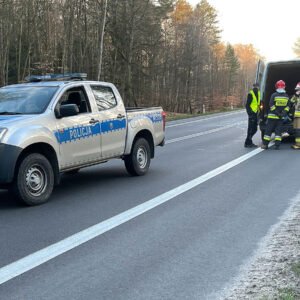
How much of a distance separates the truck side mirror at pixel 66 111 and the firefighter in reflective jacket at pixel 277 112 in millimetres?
Result: 7409

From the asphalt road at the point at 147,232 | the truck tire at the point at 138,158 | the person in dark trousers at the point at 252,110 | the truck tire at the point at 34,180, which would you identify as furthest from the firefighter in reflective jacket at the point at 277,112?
the truck tire at the point at 34,180

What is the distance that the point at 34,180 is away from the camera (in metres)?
6.79

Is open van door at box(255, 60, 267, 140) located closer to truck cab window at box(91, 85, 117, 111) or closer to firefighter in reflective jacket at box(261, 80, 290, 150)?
firefighter in reflective jacket at box(261, 80, 290, 150)

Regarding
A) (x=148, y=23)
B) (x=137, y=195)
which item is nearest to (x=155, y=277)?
(x=137, y=195)

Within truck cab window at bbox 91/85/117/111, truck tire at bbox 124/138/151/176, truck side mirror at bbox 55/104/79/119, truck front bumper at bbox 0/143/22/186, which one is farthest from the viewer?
truck tire at bbox 124/138/151/176

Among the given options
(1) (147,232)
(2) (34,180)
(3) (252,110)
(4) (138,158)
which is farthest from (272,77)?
(1) (147,232)

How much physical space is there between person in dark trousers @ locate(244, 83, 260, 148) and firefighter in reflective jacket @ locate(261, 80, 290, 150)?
18.1 inches

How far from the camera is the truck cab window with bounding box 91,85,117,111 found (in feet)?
27.1

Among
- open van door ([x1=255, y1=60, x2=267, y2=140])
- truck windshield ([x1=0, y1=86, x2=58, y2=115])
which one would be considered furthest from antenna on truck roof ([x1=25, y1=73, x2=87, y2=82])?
open van door ([x1=255, y1=60, x2=267, y2=140])

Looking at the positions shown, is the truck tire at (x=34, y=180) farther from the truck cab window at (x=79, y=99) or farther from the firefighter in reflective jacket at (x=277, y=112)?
the firefighter in reflective jacket at (x=277, y=112)

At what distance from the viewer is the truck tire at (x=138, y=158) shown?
900cm

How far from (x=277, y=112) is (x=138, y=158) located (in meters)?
5.68

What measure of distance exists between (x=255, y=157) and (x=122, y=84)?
22310mm

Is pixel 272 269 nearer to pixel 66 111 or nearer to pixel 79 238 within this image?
pixel 79 238
